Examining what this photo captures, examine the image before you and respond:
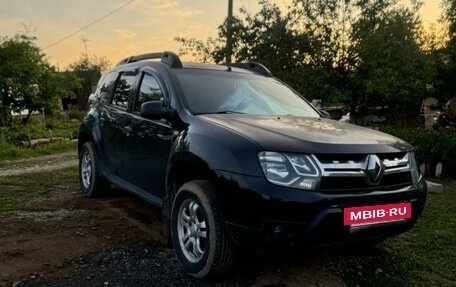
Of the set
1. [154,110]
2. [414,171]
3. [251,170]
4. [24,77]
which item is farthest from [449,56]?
[24,77]

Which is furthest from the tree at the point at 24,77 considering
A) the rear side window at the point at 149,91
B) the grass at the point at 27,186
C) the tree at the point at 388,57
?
the rear side window at the point at 149,91

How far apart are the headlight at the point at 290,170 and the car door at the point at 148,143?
48.7 inches

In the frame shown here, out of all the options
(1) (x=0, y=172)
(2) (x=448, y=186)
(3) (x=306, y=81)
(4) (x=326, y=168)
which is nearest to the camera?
(4) (x=326, y=168)

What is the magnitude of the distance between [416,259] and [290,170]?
178 centimetres

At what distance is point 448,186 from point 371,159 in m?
4.55

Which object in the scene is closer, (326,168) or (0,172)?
(326,168)

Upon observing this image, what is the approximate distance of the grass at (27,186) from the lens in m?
5.98

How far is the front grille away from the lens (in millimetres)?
3010

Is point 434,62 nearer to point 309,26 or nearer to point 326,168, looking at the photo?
point 309,26

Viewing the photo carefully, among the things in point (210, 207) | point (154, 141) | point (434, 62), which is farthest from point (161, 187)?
point (434, 62)

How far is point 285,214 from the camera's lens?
9.62ft

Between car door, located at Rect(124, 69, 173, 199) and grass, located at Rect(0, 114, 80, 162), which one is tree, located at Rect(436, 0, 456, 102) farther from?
grass, located at Rect(0, 114, 80, 162)

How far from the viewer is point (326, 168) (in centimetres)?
300

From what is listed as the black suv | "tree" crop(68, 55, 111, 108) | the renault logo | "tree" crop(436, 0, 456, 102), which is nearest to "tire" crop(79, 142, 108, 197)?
the black suv
